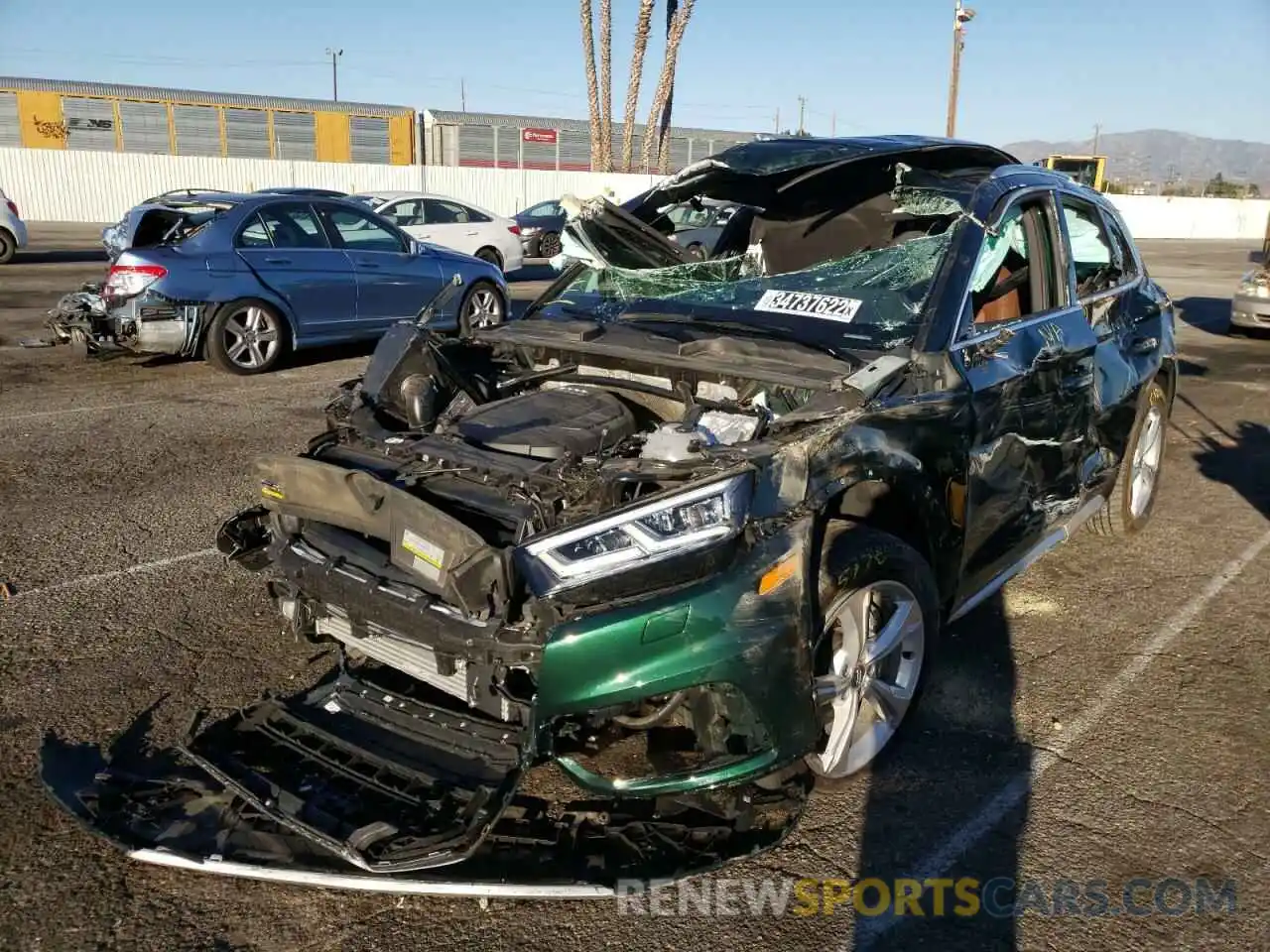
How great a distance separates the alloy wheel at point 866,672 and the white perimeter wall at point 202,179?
26026 mm

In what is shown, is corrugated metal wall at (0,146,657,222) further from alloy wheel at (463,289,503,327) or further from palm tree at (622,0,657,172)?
alloy wheel at (463,289,503,327)

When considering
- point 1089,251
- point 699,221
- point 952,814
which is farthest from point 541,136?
point 952,814

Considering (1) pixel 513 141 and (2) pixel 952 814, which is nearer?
(2) pixel 952 814

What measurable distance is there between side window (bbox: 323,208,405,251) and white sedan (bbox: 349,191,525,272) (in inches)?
246

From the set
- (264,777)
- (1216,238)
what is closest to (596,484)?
(264,777)

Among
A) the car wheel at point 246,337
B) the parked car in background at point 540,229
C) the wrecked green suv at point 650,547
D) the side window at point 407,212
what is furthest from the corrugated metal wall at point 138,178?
the wrecked green suv at point 650,547

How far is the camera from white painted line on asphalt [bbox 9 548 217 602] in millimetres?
4625

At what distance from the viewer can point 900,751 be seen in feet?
11.4

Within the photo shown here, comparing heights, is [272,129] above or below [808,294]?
above

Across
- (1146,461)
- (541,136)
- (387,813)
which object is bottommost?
(387,813)

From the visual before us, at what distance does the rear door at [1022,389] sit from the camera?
3.70 metres

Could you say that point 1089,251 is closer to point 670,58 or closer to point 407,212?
point 407,212

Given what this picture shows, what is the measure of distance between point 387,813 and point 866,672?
1.53 meters

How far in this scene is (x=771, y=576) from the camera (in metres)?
2.75
